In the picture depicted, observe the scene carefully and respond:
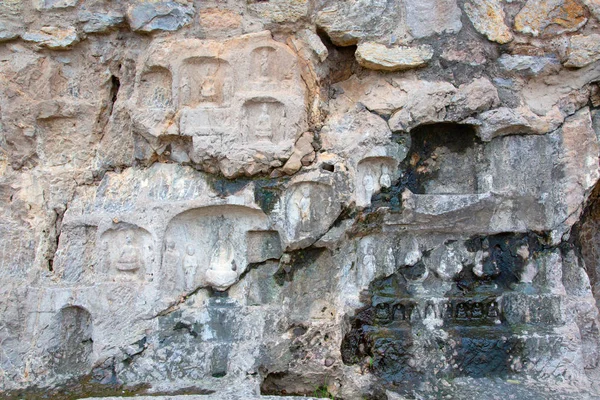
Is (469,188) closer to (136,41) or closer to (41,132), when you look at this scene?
(136,41)

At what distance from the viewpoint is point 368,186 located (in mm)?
3221

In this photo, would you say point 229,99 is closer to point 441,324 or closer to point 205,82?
point 205,82

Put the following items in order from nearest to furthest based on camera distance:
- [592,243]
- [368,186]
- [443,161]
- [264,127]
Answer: [264,127], [368,186], [443,161], [592,243]

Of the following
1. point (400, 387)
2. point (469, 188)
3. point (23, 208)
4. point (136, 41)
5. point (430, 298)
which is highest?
point (136, 41)

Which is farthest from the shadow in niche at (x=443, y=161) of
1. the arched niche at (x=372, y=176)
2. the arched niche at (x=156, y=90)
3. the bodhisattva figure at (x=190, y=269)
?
the arched niche at (x=156, y=90)

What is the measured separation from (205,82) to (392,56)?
115cm

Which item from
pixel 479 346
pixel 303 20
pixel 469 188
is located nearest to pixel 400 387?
pixel 479 346

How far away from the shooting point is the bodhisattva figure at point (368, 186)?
10.5 ft

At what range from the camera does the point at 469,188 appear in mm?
3391

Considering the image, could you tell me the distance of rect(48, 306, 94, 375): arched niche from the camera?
3098mm

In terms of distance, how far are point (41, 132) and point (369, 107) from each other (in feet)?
6.77

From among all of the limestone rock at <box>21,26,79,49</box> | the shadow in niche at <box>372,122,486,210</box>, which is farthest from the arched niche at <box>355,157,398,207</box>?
the limestone rock at <box>21,26,79,49</box>

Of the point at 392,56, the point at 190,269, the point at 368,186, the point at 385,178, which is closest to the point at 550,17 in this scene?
the point at 392,56

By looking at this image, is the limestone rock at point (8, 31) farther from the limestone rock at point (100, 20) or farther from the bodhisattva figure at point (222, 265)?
the bodhisattva figure at point (222, 265)
